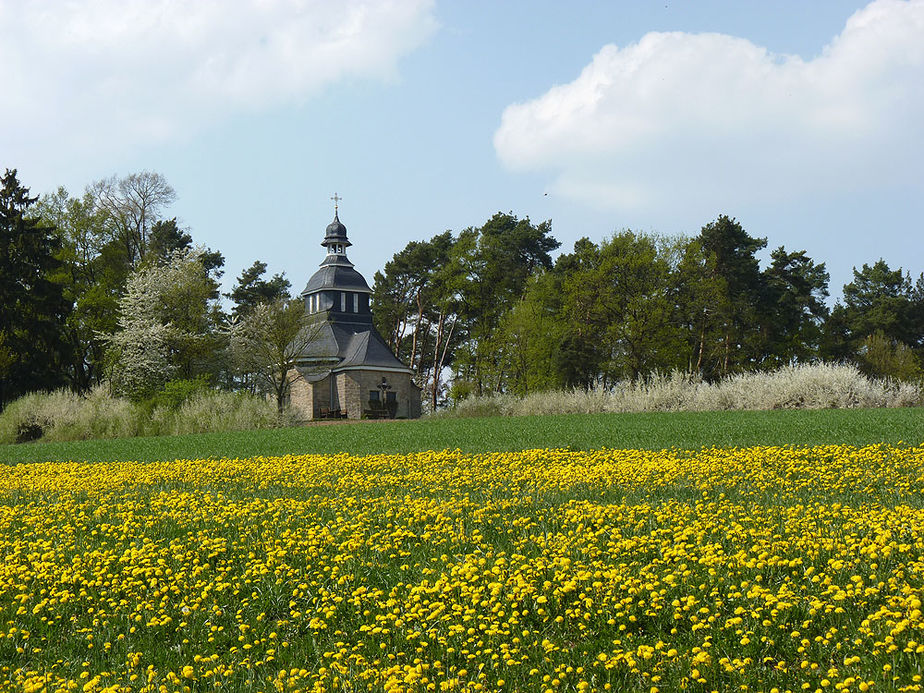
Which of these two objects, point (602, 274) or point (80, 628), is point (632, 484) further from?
point (602, 274)

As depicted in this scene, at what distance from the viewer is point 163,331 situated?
38.4 meters

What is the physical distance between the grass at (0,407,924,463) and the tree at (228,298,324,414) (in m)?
13.4

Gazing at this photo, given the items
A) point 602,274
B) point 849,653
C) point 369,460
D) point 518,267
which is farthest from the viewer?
point 518,267

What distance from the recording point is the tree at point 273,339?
38.9 m

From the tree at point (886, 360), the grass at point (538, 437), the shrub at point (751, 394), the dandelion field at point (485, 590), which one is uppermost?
the tree at point (886, 360)

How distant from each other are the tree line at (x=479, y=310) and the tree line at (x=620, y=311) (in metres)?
0.12

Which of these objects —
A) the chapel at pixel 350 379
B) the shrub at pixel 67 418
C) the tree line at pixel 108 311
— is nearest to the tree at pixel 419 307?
the chapel at pixel 350 379

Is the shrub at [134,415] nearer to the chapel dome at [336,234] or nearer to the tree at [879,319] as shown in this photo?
the chapel dome at [336,234]

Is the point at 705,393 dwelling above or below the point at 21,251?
below

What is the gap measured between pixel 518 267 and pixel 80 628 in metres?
52.2

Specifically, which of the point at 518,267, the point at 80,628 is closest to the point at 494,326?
the point at 518,267

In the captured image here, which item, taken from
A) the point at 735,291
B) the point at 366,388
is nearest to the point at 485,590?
the point at 366,388

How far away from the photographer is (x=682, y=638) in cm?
512

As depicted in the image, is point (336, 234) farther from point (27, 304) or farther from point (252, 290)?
point (27, 304)
